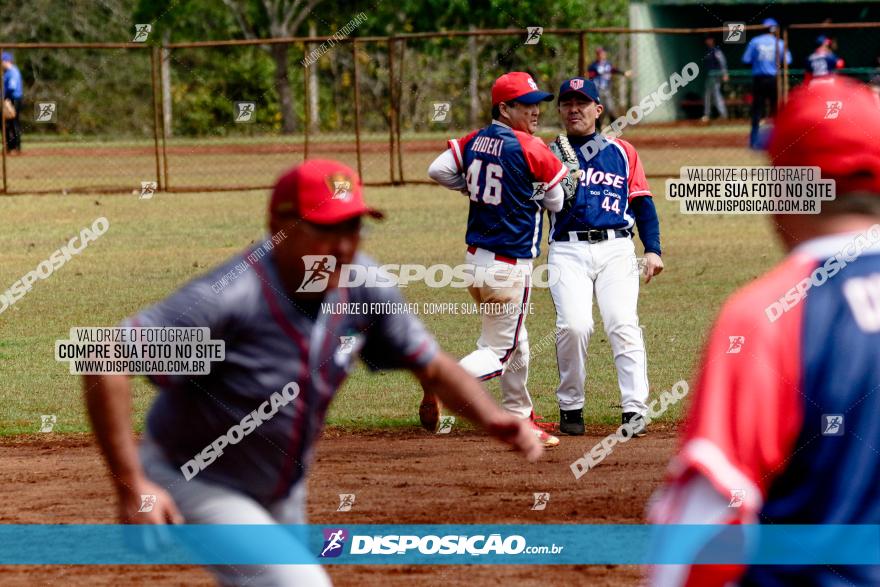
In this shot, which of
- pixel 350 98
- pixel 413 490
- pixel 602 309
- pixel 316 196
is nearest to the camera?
pixel 316 196

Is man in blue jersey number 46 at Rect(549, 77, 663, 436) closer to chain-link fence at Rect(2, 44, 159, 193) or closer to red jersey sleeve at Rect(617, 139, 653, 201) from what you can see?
red jersey sleeve at Rect(617, 139, 653, 201)

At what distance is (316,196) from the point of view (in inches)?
156

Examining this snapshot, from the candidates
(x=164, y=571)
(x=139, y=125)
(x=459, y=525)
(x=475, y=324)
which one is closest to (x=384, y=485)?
(x=459, y=525)

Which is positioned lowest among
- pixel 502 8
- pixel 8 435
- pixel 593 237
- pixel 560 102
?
pixel 8 435

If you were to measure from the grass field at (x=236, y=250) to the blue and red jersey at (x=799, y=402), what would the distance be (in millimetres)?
7386

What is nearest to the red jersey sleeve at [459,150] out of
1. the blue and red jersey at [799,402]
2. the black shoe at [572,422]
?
Result: the black shoe at [572,422]

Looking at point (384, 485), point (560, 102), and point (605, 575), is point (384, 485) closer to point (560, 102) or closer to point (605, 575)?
point (605, 575)

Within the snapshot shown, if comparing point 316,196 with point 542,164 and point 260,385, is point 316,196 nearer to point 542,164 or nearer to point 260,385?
point 260,385

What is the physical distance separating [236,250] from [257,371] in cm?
1400

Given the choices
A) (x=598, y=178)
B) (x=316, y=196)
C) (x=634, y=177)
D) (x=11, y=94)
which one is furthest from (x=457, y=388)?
(x=11, y=94)

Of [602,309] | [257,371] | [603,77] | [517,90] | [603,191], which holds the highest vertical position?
[603,77]

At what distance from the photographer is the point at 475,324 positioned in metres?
13.0

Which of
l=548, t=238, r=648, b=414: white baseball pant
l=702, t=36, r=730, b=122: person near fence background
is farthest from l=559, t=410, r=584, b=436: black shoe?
l=702, t=36, r=730, b=122: person near fence background

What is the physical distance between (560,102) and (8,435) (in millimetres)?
4451
